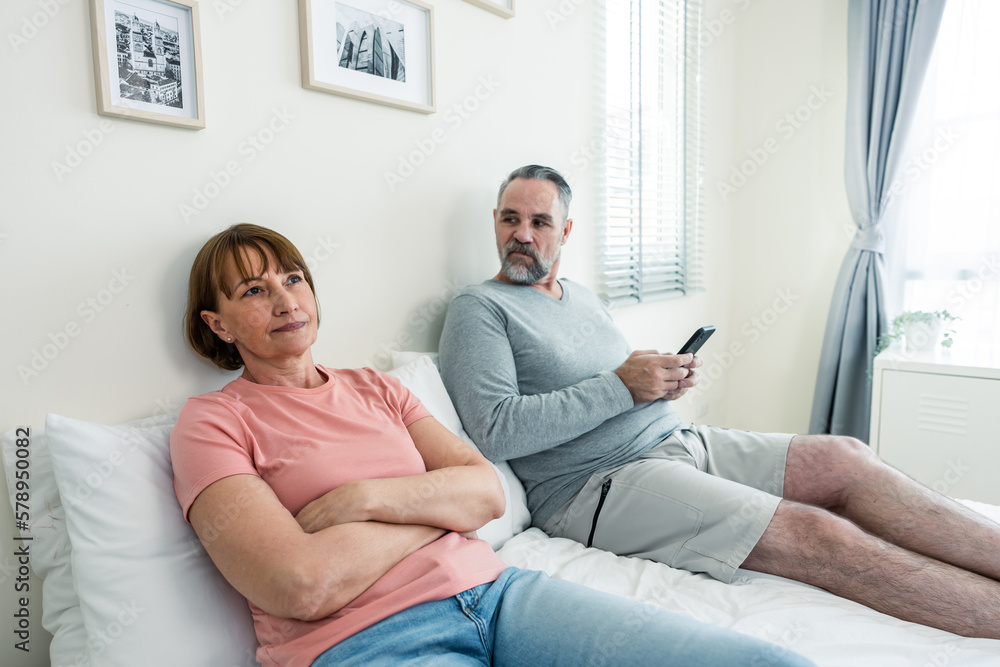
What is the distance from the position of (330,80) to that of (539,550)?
115cm

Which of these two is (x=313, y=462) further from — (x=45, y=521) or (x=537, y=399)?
(x=537, y=399)

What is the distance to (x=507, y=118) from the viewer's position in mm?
1909

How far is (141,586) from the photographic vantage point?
91 cm

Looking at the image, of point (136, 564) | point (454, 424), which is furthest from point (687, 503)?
point (136, 564)

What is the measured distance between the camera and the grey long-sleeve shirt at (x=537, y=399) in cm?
147

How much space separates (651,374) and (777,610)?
59 cm

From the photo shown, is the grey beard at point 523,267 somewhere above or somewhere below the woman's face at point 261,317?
above

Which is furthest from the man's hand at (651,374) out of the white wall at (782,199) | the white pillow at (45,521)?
the white wall at (782,199)

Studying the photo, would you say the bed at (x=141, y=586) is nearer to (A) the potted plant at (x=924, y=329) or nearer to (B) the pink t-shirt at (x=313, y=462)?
(B) the pink t-shirt at (x=313, y=462)

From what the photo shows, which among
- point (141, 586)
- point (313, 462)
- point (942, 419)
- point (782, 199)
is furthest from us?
point (782, 199)

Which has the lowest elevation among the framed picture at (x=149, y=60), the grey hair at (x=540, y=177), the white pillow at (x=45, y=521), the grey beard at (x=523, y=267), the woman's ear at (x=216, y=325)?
the white pillow at (x=45, y=521)

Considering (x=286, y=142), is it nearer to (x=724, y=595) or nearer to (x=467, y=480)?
(x=467, y=480)

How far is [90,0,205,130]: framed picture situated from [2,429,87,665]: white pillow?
560 millimetres

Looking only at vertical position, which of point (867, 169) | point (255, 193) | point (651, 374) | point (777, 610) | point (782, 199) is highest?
point (867, 169)
